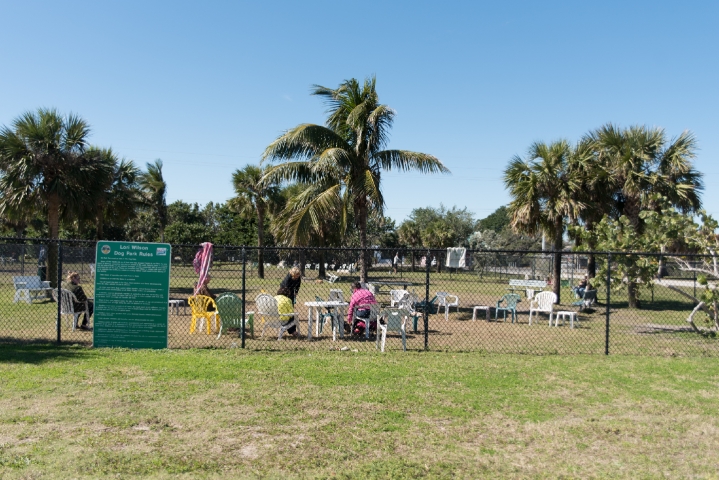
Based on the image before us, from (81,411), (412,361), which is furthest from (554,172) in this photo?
(81,411)

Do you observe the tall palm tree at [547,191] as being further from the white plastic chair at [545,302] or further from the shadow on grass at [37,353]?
the shadow on grass at [37,353]

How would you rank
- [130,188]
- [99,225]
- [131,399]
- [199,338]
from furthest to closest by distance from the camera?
[130,188], [99,225], [199,338], [131,399]

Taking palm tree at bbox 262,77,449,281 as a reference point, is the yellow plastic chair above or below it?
below

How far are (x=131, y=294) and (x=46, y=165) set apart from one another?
10963 mm

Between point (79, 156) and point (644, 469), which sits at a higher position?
A: point (79, 156)

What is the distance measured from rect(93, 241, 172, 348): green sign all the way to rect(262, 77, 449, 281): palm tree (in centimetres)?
612

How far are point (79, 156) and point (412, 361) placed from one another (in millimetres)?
14043

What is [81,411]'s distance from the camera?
5.45 metres

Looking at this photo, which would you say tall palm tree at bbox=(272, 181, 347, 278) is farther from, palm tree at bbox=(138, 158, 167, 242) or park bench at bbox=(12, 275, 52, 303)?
palm tree at bbox=(138, 158, 167, 242)

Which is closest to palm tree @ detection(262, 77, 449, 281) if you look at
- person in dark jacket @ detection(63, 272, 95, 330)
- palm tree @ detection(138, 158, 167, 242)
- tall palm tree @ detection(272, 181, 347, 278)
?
tall palm tree @ detection(272, 181, 347, 278)

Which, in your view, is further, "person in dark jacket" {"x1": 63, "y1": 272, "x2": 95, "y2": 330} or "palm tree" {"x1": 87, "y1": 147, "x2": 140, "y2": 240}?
"palm tree" {"x1": 87, "y1": 147, "x2": 140, "y2": 240}

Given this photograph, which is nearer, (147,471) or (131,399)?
(147,471)

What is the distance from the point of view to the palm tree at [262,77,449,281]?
45.8 feet

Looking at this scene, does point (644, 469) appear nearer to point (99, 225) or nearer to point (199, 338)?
Answer: point (199, 338)
